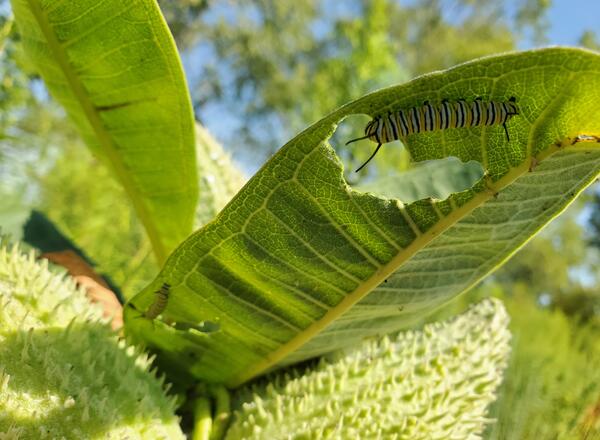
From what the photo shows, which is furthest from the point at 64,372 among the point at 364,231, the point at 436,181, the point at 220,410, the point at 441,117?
the point at 436,181

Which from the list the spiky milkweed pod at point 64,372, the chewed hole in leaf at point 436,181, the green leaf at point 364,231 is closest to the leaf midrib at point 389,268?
the green leaf at point 364,231

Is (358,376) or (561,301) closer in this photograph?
(358,376)

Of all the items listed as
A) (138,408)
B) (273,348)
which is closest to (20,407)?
(138,408)

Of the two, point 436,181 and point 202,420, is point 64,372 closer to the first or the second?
point 202,420

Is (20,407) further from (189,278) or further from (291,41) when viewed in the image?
(291,41)

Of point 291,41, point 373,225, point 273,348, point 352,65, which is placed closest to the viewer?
point 373,225

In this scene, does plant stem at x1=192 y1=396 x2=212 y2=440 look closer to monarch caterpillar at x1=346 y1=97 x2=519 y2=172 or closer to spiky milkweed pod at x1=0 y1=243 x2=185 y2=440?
spiky milkweed pod at x1=0 y1=243 x2=185 y2=440

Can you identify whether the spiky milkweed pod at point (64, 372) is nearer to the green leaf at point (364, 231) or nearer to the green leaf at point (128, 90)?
the green leaf at point (364, 231)
